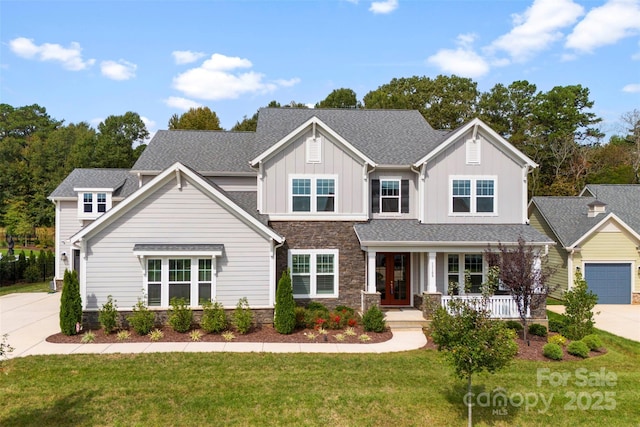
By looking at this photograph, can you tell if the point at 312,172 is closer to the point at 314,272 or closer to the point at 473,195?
the point at 314,272

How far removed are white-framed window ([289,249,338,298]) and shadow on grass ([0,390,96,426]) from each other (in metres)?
9.11

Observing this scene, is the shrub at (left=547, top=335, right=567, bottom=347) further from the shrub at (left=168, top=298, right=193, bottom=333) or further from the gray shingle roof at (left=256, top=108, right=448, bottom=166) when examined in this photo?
the shrub at (left=168, top=298, right=193, bottom=333)

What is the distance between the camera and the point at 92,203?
23.0 m

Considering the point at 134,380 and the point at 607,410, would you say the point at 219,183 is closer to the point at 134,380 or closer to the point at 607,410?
the point at 134,380

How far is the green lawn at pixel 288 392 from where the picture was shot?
345 inches

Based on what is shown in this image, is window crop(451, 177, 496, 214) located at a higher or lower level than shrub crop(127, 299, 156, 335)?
higher

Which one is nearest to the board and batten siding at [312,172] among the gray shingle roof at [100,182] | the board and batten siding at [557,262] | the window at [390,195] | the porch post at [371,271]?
the window at [390,195]

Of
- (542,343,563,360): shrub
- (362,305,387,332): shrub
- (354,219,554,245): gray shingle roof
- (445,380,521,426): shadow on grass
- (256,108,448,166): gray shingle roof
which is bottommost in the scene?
(445,380,521,426): shadow on grass

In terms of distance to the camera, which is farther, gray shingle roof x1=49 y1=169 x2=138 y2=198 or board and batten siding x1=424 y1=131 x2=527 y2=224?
gray shingle roof x1=49 y1=169 x2=138 y2=198

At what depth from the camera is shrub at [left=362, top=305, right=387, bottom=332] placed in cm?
1489

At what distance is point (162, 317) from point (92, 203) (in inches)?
446

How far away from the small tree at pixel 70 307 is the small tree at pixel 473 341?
11.6 meters

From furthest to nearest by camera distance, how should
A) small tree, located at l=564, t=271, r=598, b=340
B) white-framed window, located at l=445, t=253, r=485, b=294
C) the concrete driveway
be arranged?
white-framed window, located at l=445, t=253, r=485, b=294
the concrete driveway
small tree, located at l=564, t=271, r=598, b=340

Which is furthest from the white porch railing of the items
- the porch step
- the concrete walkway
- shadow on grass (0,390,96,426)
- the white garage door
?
shadow on grass (0,390,96,426)
